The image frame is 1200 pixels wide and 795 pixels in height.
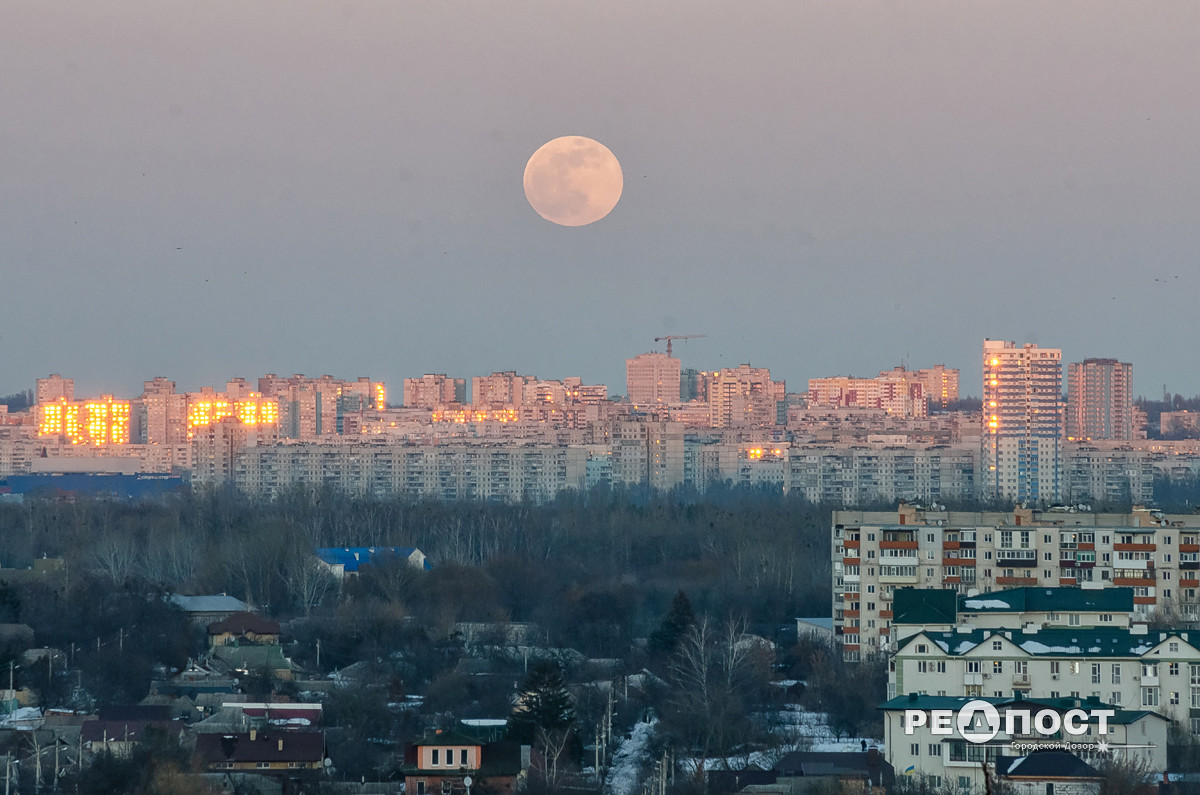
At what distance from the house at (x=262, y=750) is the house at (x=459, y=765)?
688 mm

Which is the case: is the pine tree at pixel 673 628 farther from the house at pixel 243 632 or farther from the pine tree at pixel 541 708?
the pine tree at pixel 541 708

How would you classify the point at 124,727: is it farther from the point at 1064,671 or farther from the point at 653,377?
the point at 653,377

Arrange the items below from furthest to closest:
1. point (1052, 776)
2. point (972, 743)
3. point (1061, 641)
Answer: point (1061, 641), point (972, 743), point (1052, 776)

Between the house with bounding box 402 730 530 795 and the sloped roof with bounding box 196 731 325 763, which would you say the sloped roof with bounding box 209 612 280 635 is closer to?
the sloped roof with bounding box 196 731 325 763

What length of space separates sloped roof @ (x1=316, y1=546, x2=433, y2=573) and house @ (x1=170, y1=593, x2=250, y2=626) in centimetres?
292

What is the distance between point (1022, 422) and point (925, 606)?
3359 cm

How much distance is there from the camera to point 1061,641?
589 inches

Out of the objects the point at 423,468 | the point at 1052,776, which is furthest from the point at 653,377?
the point at 1052,776

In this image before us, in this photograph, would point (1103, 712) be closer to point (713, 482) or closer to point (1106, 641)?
point (1106, 641)

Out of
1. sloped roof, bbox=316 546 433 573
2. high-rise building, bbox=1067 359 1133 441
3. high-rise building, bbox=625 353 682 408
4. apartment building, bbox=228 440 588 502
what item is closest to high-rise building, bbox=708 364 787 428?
high-rise building, bbox=625 353 682 408

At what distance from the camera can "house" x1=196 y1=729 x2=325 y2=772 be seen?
1398cm

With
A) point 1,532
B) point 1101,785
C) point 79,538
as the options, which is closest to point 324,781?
point 1101,785

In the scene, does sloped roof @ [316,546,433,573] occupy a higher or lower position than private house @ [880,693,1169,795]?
higher

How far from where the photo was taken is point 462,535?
107ft
